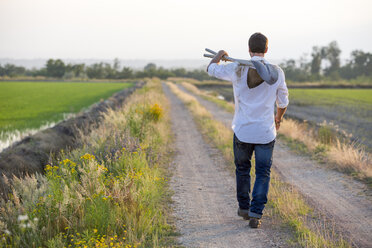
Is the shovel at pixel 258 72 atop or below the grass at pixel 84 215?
atop

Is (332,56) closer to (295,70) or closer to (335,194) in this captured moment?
(295,70)

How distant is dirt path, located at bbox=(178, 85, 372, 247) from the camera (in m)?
4.39

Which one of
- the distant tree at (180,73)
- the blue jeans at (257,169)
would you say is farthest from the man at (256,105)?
the distant tree at (180,73)

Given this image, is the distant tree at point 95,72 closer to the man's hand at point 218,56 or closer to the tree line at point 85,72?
the tree line at point 85,72

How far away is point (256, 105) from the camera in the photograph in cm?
401

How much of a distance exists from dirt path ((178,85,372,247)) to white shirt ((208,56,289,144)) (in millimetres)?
1707

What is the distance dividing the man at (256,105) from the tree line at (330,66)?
87409mm

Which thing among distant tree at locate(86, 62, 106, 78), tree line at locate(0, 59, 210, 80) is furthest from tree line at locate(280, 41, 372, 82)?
distant tree at locate(86, 62, 106, 78)

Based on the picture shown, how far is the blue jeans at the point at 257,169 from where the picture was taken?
4.15 metres

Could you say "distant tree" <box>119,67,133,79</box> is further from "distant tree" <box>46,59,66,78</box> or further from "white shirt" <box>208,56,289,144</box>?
"white shirt" <box>208,56,289,144</box>

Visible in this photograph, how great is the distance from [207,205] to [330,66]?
4281 inches

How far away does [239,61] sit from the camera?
3.89 m

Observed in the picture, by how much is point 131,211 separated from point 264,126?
2.02 m

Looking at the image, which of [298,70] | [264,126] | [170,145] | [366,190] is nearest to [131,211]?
[264,126]
